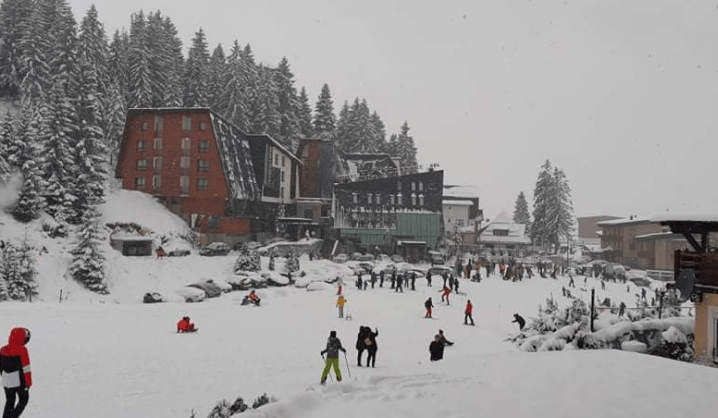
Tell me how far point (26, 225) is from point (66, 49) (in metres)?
23.1

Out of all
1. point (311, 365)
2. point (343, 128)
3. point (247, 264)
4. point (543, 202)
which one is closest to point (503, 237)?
point (543, 202)

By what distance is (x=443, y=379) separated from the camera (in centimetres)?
1023

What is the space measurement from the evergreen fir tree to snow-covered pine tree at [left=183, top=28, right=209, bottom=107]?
1557cm

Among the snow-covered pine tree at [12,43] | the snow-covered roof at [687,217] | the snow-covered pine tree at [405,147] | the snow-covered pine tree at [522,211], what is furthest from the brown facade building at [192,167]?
the snow-covered pine tree at [522,211]

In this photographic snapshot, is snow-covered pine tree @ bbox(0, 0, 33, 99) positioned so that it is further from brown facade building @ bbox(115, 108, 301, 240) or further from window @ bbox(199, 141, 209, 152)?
window @ bbox(199, 141, 209, 152)

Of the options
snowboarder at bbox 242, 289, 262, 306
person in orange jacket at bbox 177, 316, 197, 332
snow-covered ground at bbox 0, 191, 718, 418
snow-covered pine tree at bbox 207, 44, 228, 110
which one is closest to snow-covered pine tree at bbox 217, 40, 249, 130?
snow-covered pine tree at bbox 207, 44, 228, 110

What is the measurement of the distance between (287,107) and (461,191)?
3503 cm

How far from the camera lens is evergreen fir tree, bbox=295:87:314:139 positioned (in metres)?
81.7

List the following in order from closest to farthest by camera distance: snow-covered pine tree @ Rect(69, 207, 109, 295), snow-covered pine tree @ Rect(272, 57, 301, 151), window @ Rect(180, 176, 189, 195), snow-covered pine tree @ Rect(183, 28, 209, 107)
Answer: snow-covered pine tree @ Rect(69, 207, 109, 295), window @ Rect(180, 176, 189, 195), snow-covered pine tree @ Rect(183, 28, 209, 107), snow-covered pine tree @ Rect(272, 57, 301, 151)

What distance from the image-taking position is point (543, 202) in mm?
76375

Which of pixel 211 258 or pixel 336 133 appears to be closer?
pixel 211 258

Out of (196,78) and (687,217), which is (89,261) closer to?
(687,217)

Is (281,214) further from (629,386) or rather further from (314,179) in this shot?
(629,386)

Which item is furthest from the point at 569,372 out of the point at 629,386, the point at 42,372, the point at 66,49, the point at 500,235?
the point at 500,235
